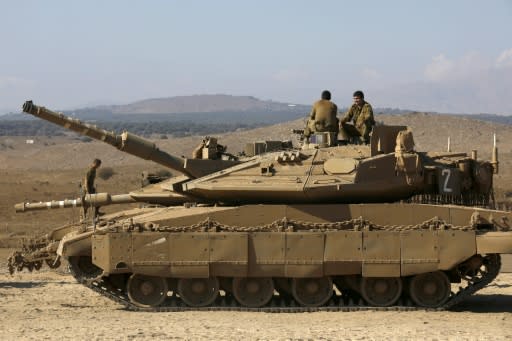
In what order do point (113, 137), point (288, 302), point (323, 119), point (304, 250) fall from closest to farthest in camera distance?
point (304, 250) → point (288, 302) → point (113, 137) → point (323, 119)

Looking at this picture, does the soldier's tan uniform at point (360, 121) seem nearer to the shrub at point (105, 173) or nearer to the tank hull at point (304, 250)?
the tank hull at point (304, 250)

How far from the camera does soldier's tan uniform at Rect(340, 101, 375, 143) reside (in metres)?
21.1

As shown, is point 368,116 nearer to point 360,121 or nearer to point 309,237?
point 360,121

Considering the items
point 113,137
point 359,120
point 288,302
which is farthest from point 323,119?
point 113,137

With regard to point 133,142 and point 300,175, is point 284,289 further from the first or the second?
point 133,142

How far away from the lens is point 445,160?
20.0 meters

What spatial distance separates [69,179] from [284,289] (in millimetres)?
43253

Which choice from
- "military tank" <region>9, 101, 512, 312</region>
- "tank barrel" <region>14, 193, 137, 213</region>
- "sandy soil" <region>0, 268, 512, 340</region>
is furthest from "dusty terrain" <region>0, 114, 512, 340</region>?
"tank barrel" <region>14, 193, 137, 213</region>

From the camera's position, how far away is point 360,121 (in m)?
21.2

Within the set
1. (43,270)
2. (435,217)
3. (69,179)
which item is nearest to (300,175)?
(435,217)

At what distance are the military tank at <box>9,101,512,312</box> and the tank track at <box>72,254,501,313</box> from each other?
0.08ft

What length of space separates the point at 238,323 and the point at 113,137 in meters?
4.47

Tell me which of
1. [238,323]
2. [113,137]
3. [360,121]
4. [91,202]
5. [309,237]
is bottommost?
[238,323]

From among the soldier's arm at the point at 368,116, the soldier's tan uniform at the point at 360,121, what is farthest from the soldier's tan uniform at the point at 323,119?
the soldier's arm at the point at 368,116
